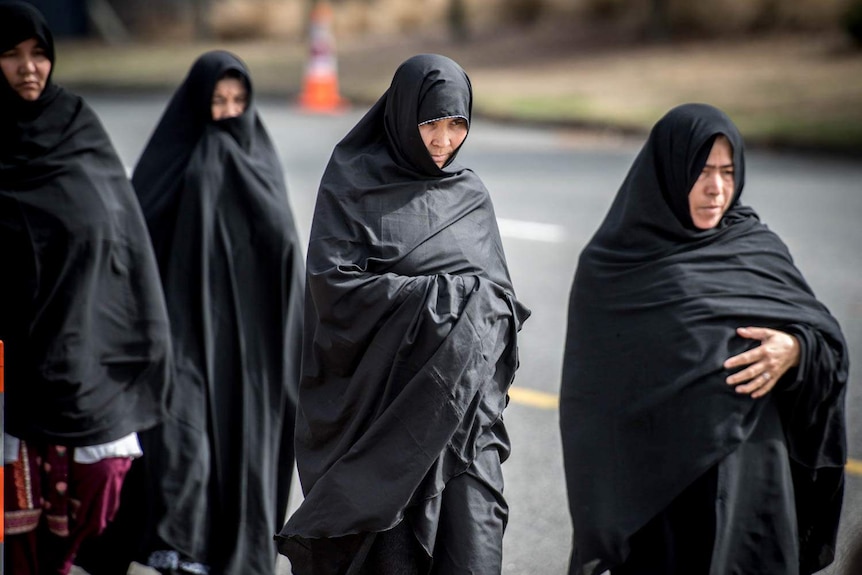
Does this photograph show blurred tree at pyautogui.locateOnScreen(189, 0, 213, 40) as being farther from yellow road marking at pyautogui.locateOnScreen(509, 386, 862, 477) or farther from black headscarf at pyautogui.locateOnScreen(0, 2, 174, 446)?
black headscarf at pyautogui.locateOnScreen(0, 2, 174, 446)

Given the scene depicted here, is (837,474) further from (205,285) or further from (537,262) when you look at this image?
(537,262)

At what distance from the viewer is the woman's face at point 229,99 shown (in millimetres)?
4930

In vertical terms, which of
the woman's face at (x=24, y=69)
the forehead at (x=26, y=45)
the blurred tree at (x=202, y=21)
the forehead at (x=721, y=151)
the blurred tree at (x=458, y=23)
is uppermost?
the forehead at (x=26, y=45)

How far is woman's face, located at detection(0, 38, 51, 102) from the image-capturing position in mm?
4270

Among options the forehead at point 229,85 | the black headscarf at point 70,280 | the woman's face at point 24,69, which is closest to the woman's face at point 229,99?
the forehead at point 229,85

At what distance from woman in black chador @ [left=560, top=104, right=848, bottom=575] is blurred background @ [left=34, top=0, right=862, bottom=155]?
34.2 feet

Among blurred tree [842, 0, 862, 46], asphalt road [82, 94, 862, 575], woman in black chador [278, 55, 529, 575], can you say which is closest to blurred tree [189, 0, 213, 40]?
asphalt road [82, 94, 862, 575]

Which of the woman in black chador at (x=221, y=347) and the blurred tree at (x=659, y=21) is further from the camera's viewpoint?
the blurred tree at (x=659, y=21)

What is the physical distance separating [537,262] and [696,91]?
25.5 feet

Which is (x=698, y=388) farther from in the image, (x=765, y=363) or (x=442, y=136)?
(x=442, y=136)

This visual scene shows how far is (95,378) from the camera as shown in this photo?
422cm

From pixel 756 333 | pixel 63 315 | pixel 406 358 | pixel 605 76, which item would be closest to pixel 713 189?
pixel 756 333

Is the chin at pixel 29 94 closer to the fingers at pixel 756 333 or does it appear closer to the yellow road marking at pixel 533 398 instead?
the fingers at pixel 756 333

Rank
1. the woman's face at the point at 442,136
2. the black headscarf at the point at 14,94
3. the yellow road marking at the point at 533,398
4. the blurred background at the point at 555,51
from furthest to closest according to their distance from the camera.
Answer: the blurred background at the point at 555,51
the yellow road marking at the point at 533,398
the black headscarf at the point at 14,94
the woman's face at the point at 442,136
